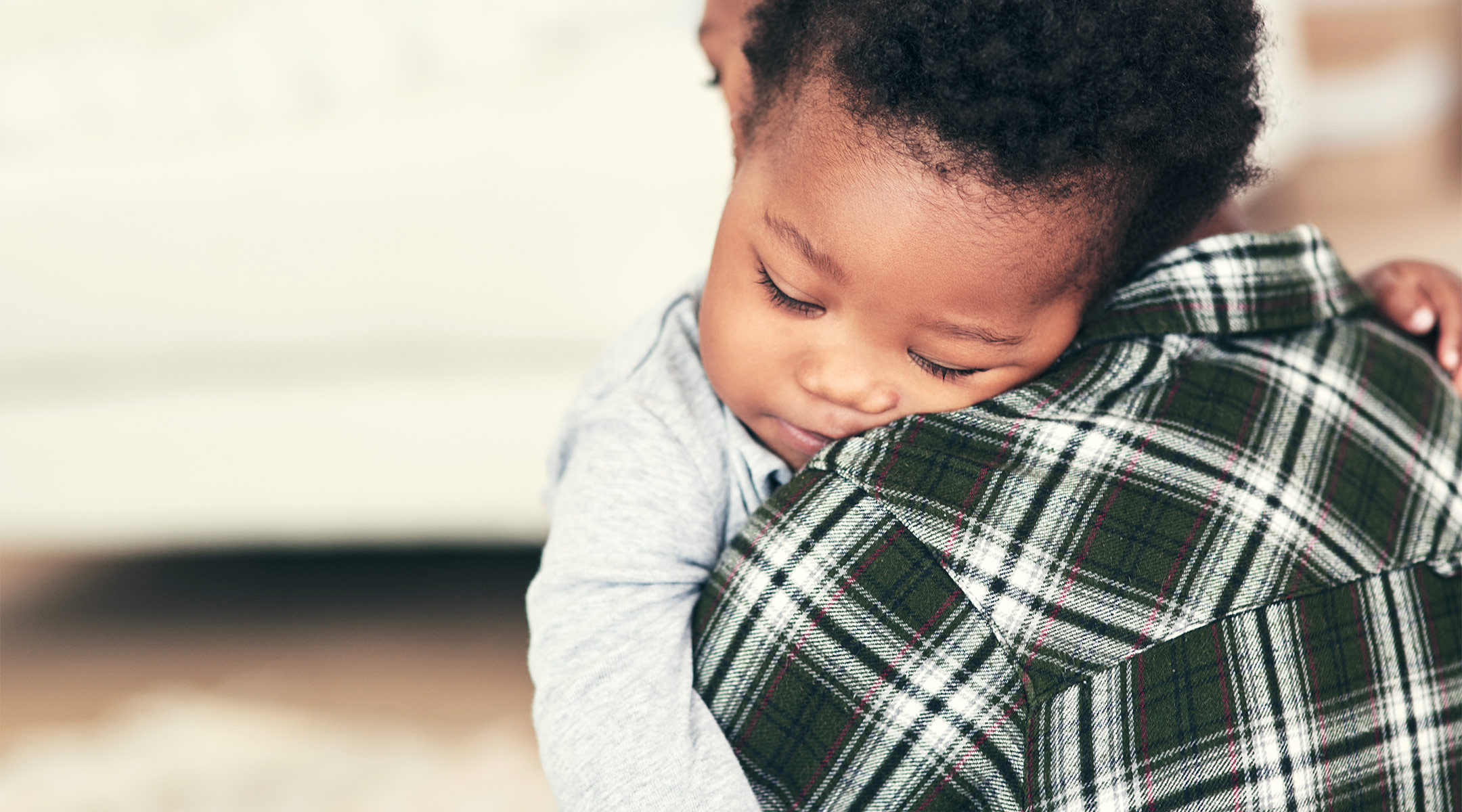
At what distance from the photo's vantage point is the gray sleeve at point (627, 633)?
0.57 meters

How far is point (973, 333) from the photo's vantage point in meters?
0.62

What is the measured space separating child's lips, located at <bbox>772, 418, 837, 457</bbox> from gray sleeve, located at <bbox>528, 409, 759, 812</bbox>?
0.19 feet

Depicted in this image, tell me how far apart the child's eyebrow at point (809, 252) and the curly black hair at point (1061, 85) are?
7 centimetres

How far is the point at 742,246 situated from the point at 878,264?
0.09 metres

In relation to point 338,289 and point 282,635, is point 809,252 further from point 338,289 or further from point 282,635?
point 282,635

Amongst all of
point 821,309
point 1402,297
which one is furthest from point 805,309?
point 1402,297

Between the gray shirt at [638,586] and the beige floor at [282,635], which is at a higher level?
the gray shirt at [638,586]

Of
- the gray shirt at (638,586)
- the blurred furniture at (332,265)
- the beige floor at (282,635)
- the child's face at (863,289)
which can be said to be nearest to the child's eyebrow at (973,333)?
the child's face at (863,289)

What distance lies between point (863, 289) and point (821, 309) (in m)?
0.03

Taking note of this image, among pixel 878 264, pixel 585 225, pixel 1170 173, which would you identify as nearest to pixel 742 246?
pixel 878 264

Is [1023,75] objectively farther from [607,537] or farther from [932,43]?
[607,537]

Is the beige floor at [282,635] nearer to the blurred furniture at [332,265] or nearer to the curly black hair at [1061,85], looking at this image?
the blurred furniture at [332,265]

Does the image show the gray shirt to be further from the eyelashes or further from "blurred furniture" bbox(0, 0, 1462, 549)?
"blurred furniture" bbox(0, 0, 1462, 549)

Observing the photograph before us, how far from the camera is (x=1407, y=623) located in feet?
1.82
